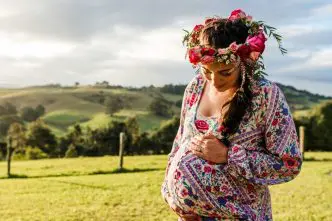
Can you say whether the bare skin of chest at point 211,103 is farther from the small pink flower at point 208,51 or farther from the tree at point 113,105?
the tree at point 113,105

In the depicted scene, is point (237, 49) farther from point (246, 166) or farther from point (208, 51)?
point (246, 166)

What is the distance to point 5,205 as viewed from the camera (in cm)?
1289

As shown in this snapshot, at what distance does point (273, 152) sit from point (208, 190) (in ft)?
1.34

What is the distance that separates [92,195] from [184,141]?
11026mm

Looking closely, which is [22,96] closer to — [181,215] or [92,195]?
[92,195]

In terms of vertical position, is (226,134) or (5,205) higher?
(226,134)

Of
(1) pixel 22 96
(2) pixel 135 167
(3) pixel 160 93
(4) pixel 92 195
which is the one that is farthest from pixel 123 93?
(4) pixel 92 195

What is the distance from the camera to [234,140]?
2.96 metres

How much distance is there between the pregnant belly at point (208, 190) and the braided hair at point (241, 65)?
0.19m

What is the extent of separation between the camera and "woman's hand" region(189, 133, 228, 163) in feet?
9.53

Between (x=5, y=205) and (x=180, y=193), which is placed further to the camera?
(x=5, y=205)

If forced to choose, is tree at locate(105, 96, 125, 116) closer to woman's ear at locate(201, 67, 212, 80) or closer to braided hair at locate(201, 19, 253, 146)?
woman's ear at locate(201, 67, 212, 80)

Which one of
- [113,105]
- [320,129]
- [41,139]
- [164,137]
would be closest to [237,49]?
[320,129]

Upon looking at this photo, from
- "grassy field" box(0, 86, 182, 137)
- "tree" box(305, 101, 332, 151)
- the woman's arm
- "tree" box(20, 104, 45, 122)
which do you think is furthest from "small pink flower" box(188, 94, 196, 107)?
"tree" box(20, 104, 45, 122)
